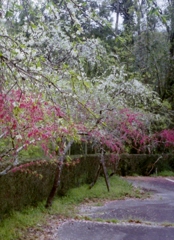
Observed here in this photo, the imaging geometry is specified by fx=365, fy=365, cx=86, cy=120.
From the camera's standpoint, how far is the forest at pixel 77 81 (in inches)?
133

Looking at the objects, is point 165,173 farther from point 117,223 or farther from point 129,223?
point 117,223

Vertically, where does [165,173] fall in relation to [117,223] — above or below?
above

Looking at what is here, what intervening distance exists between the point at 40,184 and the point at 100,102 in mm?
3975

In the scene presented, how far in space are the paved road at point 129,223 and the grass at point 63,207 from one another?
1.83ft

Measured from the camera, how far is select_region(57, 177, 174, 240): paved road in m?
6.96

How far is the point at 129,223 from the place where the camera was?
318 inches

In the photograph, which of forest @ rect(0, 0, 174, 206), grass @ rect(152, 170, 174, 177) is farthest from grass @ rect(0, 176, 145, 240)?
grass @ rect(152, 170, 174, 177)

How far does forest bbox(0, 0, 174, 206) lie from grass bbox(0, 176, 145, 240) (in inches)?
39.4

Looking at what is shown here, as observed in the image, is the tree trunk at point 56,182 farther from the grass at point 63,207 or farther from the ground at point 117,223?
the ground at point 117,223

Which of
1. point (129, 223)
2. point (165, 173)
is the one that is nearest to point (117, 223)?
point (129, 223)

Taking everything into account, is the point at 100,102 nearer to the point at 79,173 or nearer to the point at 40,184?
the point at 79,173

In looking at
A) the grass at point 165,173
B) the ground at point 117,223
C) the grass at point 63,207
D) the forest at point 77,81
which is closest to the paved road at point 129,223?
the ground at point 117,223

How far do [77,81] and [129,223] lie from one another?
5644 mm

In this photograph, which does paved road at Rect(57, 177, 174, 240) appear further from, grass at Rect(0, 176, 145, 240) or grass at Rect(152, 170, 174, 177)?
grass at Rect(152, 170, 174, 177)
